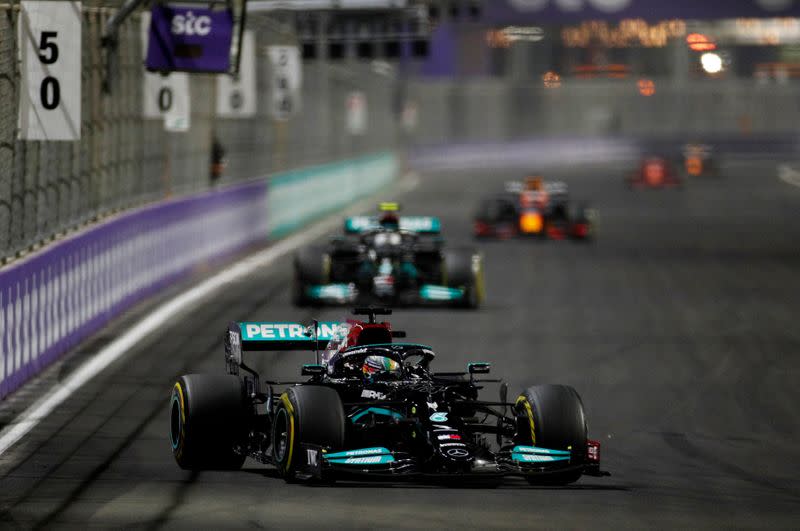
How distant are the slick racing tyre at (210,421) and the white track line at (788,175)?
188ft

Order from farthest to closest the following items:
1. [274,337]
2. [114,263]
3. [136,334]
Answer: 1. [114,263]
2. [136,334]
3. [274,337]

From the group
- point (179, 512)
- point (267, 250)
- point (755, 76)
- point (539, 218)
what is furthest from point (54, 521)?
point (755, 76)

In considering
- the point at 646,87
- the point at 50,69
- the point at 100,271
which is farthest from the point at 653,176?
the point at 50,69

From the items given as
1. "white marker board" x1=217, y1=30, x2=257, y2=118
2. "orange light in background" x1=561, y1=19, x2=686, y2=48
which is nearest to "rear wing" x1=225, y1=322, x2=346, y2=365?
"white marker board" x1=217, y1=30, x2=257, y2=118

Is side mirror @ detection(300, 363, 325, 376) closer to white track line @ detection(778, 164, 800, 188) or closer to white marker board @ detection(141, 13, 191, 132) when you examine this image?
white marker board @ detection(141, 13, 191, 132)

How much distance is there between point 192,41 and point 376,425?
Answer: 12.7 metres

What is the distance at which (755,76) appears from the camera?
103m

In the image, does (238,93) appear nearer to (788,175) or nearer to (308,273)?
(308,273)

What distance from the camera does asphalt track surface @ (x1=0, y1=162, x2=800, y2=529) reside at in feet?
36.4

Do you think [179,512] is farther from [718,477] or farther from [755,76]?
[755,76]

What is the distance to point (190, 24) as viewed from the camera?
78.4 feet

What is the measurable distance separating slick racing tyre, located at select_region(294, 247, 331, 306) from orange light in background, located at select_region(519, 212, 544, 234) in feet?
44.8

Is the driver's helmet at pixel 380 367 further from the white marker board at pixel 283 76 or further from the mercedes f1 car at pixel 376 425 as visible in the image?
the white marker board at pixel 283 76

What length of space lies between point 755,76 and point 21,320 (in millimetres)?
89192
